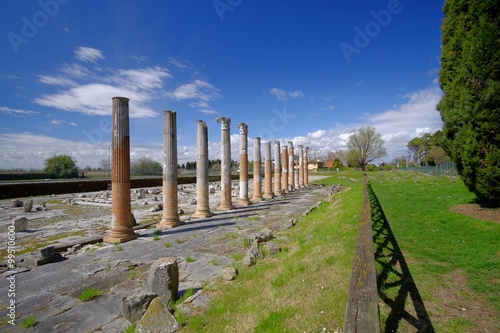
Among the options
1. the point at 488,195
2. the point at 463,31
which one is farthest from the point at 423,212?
the point at 463,31

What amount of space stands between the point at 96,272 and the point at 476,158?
12.3m

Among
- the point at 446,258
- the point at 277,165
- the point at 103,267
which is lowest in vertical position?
the point at 103,267

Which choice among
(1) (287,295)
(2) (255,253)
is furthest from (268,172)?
(1) (287,295)

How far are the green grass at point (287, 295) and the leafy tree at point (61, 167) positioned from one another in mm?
49741

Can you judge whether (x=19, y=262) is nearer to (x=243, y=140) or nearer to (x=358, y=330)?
(x=358, y=330)

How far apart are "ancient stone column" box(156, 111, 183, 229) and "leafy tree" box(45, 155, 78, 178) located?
43118 mm

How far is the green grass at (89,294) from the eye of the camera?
4.88 metres

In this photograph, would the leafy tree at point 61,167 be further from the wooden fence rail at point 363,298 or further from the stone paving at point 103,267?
the wooden fence rail at point 363,298

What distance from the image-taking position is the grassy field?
3451 millimetres

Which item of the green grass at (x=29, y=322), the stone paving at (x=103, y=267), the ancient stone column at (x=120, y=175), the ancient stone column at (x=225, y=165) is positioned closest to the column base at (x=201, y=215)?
the stone paving at (x=103, y=267)

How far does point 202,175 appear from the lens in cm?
1370

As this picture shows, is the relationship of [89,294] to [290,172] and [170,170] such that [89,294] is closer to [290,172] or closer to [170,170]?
[170,170]

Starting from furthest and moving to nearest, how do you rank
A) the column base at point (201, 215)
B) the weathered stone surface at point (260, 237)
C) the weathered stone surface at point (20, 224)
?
the column base at point (201, 215) < the weathered stone surface at point (20, 224) < the weathered stone surface at point (260, 237)

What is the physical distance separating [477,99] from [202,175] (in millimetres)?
11734
